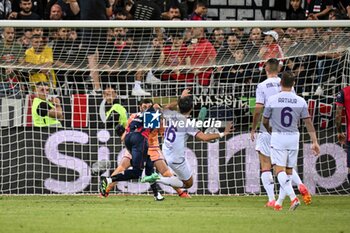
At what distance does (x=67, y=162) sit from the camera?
1875 cm

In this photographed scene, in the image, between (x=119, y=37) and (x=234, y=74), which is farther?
(x=234, y=74)

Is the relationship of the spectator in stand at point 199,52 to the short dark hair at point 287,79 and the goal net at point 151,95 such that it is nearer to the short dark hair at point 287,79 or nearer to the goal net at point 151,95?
the goal net at point 151,95

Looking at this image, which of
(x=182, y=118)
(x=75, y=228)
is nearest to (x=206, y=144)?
(x=182, y=118)

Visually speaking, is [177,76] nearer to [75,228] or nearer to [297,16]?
[297,16]

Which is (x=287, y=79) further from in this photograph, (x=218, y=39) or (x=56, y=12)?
(x=56, y=12)

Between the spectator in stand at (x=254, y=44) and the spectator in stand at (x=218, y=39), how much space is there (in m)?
0.42

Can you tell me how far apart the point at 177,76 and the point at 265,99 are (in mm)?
3163

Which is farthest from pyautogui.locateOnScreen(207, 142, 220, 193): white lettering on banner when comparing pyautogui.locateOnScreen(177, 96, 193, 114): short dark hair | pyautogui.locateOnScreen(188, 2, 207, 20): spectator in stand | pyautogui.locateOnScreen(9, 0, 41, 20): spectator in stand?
pyautogui.locateOnScreen(9, 0, 41, 20): spectator in stand

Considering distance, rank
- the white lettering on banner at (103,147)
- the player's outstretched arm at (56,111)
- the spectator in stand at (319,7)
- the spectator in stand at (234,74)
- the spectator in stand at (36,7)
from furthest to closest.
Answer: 1. the spectator in stand at (319,7)
2. the spectator in stand at (36,7)
3. the spectator in stand at (234,74)
4. the white lettering on banner at (103,147)
5. the player's outstretched arm at (56,111)

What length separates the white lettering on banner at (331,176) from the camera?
18.8 meters

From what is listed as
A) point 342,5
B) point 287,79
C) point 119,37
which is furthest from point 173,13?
point 287,79

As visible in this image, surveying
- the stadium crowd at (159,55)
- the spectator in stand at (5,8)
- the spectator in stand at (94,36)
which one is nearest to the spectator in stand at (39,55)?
the stadium crowd at (159,55)

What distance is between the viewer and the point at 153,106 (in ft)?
58.7

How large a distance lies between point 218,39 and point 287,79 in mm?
3605
